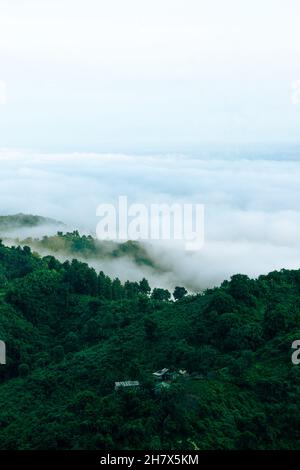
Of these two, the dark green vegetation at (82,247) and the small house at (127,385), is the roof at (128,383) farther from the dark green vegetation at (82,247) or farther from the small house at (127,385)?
the dark green vegetation at (82,247)

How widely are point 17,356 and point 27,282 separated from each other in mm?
12250

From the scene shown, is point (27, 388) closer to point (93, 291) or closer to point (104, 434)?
point (104, 434)

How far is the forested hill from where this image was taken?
1334 inches

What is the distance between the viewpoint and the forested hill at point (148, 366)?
3388 centimetres

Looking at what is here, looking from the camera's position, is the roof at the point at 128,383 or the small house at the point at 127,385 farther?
the roof at the point at 128,383

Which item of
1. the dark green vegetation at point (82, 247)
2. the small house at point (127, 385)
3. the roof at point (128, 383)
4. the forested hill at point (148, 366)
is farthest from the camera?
the dark green vegetation at point (82, 247)

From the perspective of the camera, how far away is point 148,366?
144ft

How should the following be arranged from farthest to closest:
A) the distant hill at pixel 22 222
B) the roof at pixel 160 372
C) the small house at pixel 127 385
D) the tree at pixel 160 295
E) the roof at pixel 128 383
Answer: the distant hill at pixel 22 222 < the tree at pixel 160 295 < the roof at pixel 160 372 < the roof at pixel 128 383 < the small house at pixel 127 385

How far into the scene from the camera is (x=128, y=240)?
11881 cm

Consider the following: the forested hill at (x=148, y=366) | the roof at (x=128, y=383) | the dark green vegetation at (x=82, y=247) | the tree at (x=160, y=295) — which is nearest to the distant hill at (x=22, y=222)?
the dark green vegetation at (x=82, y=247)

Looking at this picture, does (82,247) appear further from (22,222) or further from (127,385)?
(127,385)

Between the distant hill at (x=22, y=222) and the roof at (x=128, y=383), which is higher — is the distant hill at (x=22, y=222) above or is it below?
above

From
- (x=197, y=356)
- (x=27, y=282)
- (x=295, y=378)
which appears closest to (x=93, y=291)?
(x=27, y=282)
